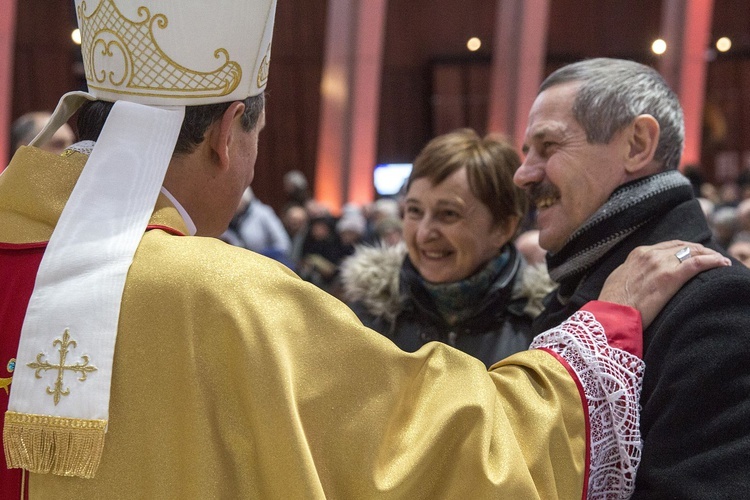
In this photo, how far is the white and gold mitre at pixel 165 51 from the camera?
5.48 ft

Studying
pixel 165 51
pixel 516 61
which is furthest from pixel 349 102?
pixel 165 51

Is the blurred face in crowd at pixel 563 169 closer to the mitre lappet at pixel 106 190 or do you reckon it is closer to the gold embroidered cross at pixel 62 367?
the mitre lappet at pixel 106 190

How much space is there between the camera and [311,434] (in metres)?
1.50

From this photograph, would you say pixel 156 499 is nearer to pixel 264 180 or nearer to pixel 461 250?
pixel 461 250

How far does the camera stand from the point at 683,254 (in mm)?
1911

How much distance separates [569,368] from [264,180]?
11.9 metres

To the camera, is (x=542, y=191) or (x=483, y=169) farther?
(x=483, y=169)

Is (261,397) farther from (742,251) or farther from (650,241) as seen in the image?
(742,251)

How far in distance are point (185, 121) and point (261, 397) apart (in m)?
0.52

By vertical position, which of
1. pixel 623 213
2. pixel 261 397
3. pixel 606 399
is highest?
pixel 623 213

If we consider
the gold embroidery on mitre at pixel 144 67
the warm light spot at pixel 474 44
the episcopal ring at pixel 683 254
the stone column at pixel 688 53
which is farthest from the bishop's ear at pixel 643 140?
the warm light spot at pixel 474 44

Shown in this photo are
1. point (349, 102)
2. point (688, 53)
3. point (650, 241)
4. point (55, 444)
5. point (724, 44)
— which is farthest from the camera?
point (724, 44)

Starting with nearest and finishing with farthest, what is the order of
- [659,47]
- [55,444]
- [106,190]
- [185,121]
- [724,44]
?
1. [55,444]
2. [106,190]
3. [185,121]
4. [659,47]
5. [724,44]

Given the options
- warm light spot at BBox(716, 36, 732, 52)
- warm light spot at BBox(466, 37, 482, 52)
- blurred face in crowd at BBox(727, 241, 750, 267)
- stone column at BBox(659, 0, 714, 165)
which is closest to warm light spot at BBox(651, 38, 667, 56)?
stone column at BBox(659, 0, 714, 165)
